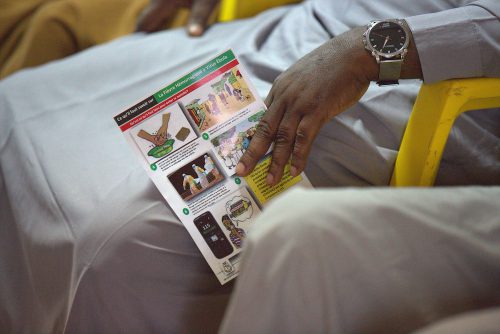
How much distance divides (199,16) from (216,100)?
0.56m

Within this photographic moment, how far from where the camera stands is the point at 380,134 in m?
0.88

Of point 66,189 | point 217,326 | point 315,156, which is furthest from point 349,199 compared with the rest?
point 66,189

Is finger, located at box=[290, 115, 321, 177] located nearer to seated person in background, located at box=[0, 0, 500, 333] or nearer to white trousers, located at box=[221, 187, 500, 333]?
seated person in background, located at box=[0, 0, 500, 333]

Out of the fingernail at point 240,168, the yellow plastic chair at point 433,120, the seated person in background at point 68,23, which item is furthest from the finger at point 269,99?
the seated person in background at point 68,23

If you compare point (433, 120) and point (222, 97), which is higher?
point (222, 97)

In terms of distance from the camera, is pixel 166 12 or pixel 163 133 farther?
pixel 166 12

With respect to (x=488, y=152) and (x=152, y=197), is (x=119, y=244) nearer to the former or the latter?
(x=152, y=197)

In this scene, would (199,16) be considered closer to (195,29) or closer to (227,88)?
(195,29)

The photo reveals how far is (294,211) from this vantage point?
1.83 ft

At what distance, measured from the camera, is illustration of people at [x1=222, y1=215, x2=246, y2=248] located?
2.64 feet

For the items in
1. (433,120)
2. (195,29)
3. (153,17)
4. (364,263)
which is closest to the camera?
(364,263)

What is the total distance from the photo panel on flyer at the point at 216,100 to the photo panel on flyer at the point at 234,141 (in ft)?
0.08

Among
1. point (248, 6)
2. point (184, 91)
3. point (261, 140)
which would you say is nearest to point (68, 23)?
point (248, 6)

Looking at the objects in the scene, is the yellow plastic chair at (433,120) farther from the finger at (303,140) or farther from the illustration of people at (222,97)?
the illustration of people at (222,97)
